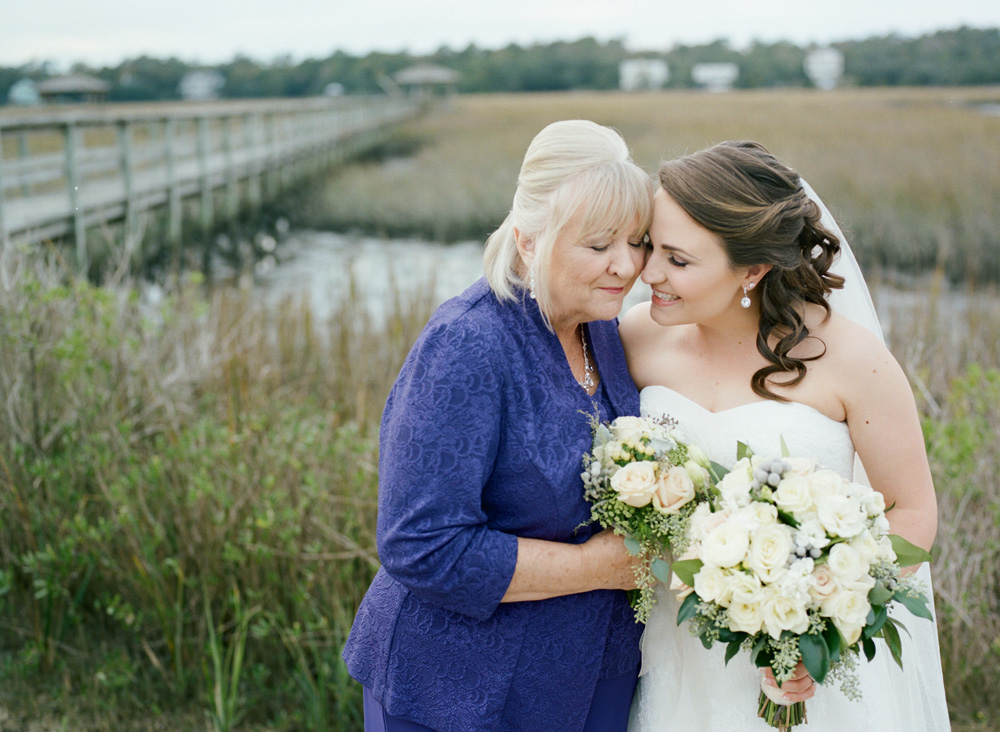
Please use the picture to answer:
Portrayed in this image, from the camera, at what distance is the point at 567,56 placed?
55.4 meters

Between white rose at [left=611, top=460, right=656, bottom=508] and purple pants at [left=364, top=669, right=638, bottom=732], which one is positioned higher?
white rose at [left=611, top=460, right=656, bottom=508]

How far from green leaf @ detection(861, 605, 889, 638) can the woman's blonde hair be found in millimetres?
1017

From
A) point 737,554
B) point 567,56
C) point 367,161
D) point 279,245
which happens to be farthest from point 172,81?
point 737,554

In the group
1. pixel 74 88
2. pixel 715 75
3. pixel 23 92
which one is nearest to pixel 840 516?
pixel 23 92

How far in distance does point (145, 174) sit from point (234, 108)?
22.9 feet

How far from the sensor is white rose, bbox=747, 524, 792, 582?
5.83 feet

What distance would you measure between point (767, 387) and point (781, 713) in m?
0.87

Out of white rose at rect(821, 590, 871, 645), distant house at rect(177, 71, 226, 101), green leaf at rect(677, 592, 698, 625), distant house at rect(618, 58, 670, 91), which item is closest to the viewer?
white rose at rect(821, 590, 871, 645)

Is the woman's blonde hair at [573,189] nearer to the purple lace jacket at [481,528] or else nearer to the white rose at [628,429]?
the purple lace jacket at [481,528]

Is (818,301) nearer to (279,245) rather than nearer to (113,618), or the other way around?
(113,618)

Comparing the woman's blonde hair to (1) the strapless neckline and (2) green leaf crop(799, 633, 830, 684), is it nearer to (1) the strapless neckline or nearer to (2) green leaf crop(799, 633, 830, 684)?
(1) the strapless neckline

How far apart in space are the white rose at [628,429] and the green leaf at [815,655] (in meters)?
0.57

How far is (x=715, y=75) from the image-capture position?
163 feet

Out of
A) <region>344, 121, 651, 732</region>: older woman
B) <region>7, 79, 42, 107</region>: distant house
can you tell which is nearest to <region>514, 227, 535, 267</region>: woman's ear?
<region>344, 121, 651, 732</region>: older woman
